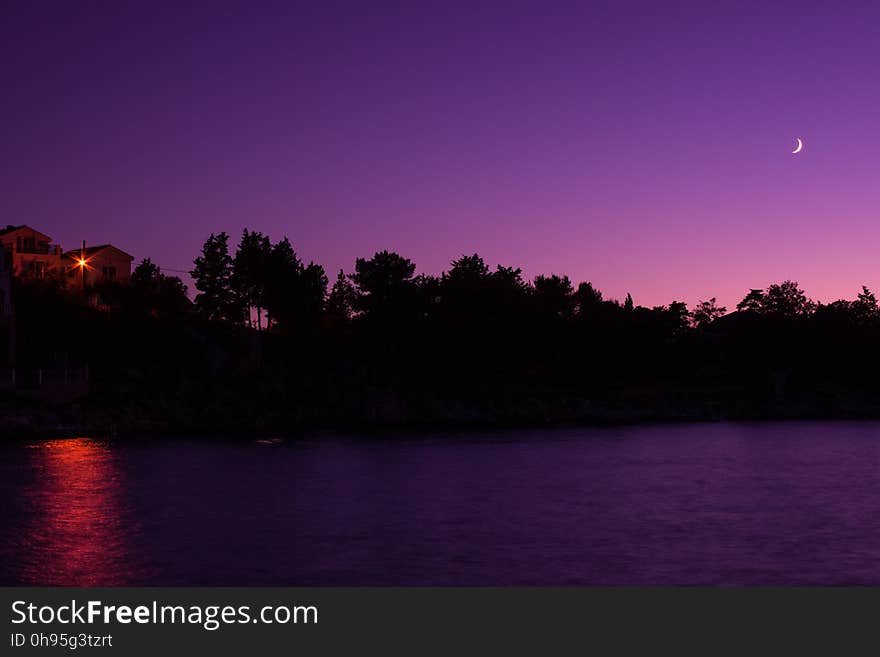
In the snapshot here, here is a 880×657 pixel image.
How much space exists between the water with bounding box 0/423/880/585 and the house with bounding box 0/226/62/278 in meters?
46.7

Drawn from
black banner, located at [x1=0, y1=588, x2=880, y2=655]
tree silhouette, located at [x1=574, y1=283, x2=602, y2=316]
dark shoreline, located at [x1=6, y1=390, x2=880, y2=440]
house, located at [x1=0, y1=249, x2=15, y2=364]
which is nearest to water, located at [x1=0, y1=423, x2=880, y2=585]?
black banner, located at [x1=0, y1=588, x2=880, y2=655]

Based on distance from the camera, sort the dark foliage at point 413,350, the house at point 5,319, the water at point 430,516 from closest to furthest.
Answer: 1. the water at point 430,516
2. the house at point 5,319
3. the dark foliage at point 413,350

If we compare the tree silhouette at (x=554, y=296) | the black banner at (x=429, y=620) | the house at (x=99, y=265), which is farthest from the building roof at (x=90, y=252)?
the black banner at (x=429, y=620)

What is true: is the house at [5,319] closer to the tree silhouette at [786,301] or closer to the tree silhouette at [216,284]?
the tree silhouette at [216,284]

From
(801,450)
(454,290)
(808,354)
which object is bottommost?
(801,450)

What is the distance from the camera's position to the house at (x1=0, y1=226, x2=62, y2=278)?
102438 mm

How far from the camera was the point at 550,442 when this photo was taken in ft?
244

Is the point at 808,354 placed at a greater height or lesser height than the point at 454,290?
lesser

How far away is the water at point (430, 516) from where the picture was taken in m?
25.7

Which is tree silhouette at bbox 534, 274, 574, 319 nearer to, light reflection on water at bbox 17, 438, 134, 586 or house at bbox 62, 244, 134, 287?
house at bbox 62, 244, 134, 287

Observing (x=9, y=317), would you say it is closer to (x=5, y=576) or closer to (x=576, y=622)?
(x=5, y=576)

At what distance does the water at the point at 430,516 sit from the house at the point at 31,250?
4670 cm

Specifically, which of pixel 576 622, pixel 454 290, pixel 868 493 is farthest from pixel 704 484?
pixel 454 290

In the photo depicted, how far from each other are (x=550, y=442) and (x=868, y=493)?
32.5 meters
